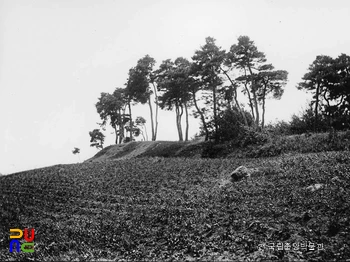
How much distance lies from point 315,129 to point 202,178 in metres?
20.3

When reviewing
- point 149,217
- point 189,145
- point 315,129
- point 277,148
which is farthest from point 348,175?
point 189,145

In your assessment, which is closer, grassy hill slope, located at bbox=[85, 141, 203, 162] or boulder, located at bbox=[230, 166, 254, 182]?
boulder, located at bbox=[230, 166, 254, 182]

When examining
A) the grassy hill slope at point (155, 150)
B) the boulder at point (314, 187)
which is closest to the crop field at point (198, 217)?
the boulder at point (314, 187)

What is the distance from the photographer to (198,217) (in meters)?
9.82

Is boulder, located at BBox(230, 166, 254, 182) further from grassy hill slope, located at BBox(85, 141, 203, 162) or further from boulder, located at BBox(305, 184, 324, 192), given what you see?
grassy hill slope, located at BBox(85, 141, 203, 162)

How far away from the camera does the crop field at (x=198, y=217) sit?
7.03 m

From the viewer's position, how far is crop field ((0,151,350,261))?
7031 mm

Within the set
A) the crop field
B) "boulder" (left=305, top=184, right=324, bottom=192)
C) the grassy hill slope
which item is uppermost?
the grassy hill slope

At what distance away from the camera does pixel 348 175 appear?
10.9 m

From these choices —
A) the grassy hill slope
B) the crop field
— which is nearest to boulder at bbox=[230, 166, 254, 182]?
the crop field

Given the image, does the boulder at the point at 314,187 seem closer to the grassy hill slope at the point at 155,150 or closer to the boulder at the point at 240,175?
the boulder at the point at 240,175

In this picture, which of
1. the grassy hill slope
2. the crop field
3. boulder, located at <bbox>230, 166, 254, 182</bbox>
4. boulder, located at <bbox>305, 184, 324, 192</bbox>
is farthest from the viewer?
the grassy hill slope

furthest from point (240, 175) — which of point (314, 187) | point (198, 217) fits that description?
point (198, 217)

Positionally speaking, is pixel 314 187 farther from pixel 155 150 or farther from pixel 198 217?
pixel 155 150
